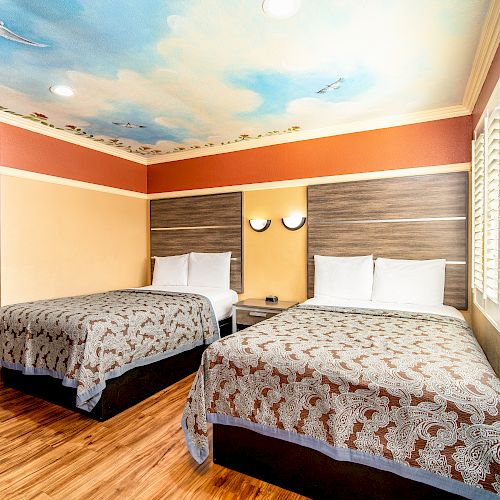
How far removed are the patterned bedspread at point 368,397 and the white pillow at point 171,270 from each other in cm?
239

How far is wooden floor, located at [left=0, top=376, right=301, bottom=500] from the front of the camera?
1775 millimetres

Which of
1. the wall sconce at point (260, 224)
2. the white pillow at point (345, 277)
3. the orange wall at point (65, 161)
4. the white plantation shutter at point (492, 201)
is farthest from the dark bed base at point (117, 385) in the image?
the white plantation shutter at point (492, 201)

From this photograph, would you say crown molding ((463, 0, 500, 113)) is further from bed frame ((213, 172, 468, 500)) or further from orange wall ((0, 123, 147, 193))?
orange wall ((0, 123, 147, 193))

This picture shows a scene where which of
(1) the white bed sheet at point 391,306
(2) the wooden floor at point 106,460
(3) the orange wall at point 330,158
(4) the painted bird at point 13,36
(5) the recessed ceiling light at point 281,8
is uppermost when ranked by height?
(4) the painted bird at point 13,36

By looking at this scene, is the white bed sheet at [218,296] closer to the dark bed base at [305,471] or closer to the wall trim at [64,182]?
the wall trim at [64,182]

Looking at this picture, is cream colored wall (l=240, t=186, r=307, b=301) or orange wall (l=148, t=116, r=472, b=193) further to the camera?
cream colored wall (l=240, t=186, r=307, b=301)

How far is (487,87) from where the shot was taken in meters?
2.44

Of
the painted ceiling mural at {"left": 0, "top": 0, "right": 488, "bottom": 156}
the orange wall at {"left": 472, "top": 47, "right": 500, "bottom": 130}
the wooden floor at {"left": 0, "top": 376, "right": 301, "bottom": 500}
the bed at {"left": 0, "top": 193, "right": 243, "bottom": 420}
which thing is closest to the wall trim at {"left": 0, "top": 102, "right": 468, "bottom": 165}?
the painted ceiling mural at {"left": 0, "top": 0, "right": 488, "bottom": 156}

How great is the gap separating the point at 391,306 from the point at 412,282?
1.09 ft

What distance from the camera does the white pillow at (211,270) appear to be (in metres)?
4.24

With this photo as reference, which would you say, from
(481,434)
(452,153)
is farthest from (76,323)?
(452,153)

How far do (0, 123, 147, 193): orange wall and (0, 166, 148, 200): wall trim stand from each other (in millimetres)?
39

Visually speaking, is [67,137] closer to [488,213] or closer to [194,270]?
[194,270]

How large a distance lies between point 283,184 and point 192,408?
2.84m
